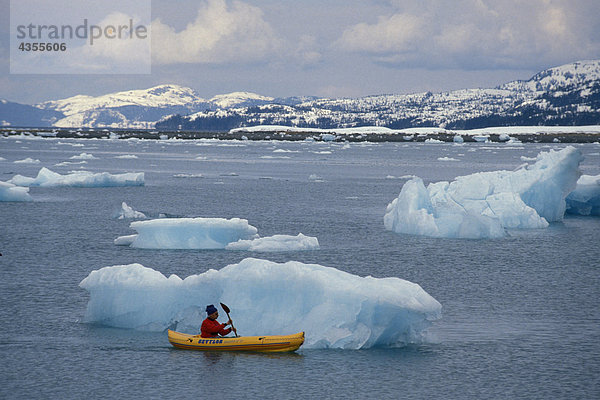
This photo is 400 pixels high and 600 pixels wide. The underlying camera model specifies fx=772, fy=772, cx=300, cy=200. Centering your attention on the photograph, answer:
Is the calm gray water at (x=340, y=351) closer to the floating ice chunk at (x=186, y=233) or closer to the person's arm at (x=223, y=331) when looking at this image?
the person's arm at (x=223, y=331)

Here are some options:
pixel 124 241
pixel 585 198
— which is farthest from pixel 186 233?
pixel 585 198

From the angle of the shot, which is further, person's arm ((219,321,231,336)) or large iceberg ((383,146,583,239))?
large iceberg ((383,146,583,239))

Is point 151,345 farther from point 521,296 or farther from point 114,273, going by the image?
point 521,296

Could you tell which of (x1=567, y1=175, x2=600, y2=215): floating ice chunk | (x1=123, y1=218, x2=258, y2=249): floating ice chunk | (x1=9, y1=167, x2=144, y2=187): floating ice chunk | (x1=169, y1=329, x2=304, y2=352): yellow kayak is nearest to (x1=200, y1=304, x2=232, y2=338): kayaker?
(x1=169, y1=329, x2=304, y2=352): yellow kayak

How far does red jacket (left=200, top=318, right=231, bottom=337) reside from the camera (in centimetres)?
1380

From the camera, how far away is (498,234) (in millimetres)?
27344

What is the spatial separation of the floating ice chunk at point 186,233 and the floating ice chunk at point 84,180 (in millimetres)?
21251

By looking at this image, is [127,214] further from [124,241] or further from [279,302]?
[279,302]

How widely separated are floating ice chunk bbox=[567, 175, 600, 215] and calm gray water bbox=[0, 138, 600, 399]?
173 cm

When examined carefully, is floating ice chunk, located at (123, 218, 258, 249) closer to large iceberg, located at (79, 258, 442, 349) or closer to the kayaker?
large iceberg, located at (79, 258, 442, 349)

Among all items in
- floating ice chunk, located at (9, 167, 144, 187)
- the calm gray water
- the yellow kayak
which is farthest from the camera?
floating ice chunk, located at (9, 167, 144, 187)

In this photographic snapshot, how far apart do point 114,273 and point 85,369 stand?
9.47ft

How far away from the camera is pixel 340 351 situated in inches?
543

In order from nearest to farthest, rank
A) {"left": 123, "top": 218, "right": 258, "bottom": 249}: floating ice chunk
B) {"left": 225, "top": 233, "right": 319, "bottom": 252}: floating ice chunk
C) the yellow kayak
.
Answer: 1. the yellow kayak
2. {"left": 225, "top": 233, "right": 319, "bottom": 252}: floating ice chunk
3. {"left": 123, "top": 218, "right": 258, "bottom": 249}: floating ice chunk
